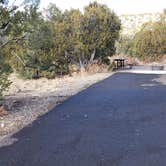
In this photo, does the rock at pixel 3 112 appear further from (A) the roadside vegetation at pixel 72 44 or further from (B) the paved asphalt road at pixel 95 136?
(A) the roadside vegetation at pixel 72 44

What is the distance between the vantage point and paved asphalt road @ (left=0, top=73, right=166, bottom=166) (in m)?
5.96

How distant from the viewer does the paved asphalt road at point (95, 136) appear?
5.96m

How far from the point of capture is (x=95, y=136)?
7.49 metres

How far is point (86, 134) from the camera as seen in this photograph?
765 cm

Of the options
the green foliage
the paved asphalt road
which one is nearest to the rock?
the green foliage

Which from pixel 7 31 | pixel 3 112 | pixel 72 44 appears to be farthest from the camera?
pixel 72 44

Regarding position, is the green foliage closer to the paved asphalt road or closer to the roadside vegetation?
the paved asphalt road

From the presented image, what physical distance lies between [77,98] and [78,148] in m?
6.20

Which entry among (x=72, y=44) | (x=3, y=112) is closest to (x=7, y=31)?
(x=3, y=112)

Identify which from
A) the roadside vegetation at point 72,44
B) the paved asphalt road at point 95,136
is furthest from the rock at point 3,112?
the roadside vegetation at point 72,44

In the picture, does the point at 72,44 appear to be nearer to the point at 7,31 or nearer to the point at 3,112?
the point at 7,31

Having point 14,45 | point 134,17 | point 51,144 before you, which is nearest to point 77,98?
point 14,45

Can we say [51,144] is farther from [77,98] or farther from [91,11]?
[91,11]

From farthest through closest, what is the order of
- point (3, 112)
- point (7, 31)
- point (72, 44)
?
1. point (72, 44)
2. point (7, 31)
3. point (3, 112)
